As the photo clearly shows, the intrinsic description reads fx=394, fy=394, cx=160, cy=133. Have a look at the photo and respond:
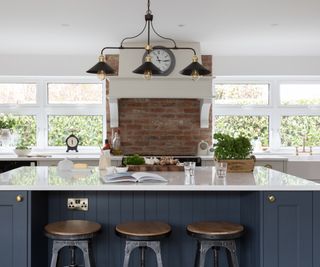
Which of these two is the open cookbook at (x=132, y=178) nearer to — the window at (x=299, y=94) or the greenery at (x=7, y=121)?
the greenery at (x=7, y=121)

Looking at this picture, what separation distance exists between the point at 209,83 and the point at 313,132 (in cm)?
197

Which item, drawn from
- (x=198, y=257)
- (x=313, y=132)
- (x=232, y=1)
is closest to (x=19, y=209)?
(x=198, y=257)

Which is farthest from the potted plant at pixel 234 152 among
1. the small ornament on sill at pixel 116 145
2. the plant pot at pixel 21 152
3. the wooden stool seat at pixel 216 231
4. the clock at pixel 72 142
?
the plant pot at pixel 21 152

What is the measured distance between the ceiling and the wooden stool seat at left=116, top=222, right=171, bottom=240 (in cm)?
203

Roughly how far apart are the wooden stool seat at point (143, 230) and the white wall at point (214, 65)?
3606mm

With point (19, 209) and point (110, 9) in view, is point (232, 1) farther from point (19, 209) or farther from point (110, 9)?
point (19, 209)

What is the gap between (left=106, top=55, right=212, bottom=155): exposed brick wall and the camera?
555cm

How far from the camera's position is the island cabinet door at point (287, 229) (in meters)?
2.33

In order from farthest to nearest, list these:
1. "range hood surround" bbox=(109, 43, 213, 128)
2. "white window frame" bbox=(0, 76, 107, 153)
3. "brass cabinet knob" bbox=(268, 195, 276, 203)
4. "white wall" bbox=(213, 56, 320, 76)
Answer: "white window frame" bbox=(0, 76, 107, 153)
"white wall" bbox=(213, 56, 320, 76)
"range hood surround" bbox=(109, 43, 213, 128)
"brass cabinet knob" bbox=(268, 195, 276, 203)

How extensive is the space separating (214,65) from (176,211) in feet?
11.0

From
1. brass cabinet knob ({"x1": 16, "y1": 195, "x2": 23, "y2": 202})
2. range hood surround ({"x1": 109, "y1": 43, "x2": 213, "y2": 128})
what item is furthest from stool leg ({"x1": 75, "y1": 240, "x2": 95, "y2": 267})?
range hood surround ({"x1": 109, "y1": 43, "x2": 213, "y2": 128})

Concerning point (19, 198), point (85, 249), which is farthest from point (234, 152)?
point (19, 198)

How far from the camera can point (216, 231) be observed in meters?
2.29

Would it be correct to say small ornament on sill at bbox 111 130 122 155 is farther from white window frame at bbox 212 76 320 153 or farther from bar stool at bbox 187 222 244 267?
bar stool at bbox 187 222 244 267
